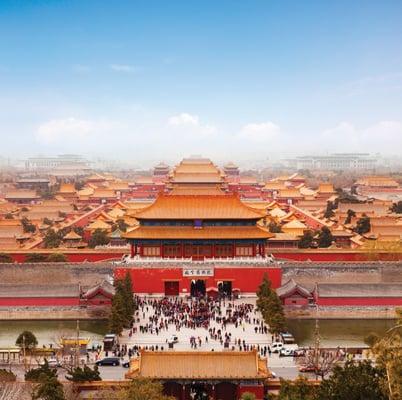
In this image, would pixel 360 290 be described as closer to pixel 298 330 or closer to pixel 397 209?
pixel 298 330

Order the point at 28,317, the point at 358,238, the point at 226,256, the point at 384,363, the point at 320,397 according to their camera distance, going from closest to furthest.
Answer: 1. the point at 384,363
2. the point at 320,397
3. the point at 28,317
4. the point at 226,256
5. the point at 358,238

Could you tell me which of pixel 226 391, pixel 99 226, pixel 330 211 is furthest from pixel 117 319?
pixel 330 211

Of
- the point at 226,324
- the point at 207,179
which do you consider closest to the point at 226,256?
→ the point at 226,324

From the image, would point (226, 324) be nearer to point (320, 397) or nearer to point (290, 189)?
point (320, 397)

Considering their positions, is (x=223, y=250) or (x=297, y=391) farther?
(x=223, y=250)

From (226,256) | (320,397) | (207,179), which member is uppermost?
(207,179)

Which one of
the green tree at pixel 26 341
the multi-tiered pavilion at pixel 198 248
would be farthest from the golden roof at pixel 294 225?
the green tree at pixel 26 341

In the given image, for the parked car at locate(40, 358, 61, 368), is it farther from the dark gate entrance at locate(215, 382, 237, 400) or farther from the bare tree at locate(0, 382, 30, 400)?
the dark gate entrance at locate(215, 382, 237, 400)
